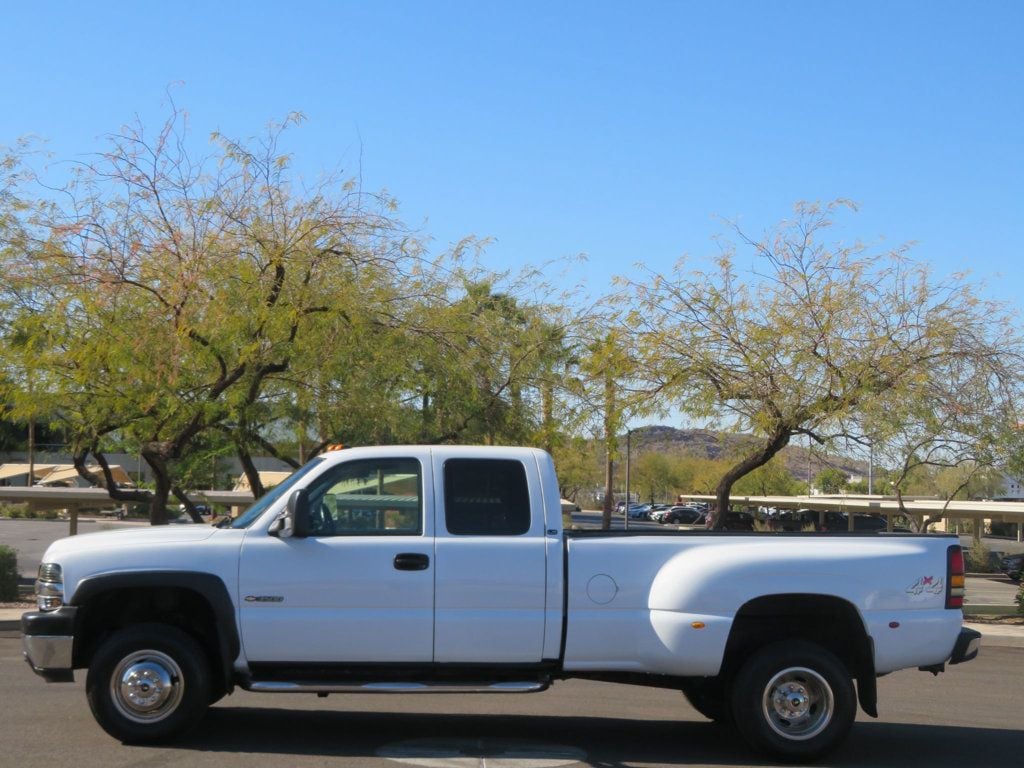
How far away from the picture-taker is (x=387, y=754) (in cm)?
774

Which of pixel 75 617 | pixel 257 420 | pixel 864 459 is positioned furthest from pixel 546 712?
pixel 864 459

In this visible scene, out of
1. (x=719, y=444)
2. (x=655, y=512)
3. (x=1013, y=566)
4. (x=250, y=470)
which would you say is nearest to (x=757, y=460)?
(x=719, y=444)

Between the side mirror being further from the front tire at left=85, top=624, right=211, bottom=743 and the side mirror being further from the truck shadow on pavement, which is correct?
the truck shadow on pavement

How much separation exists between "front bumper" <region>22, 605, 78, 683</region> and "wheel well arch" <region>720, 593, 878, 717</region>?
14.2 feet

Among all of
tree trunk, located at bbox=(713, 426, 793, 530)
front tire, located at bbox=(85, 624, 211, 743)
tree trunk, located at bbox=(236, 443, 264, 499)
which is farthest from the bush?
front tire, located at bbox=(85, 624, 211, 743)

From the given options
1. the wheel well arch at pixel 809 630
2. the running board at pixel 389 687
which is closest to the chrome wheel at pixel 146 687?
the running board at pixel 389 687

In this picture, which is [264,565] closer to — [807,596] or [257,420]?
[807,596]

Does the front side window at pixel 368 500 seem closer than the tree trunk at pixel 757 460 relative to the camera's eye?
Yes

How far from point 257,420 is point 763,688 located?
1265 cm

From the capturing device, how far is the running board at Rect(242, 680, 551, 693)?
7.51 meters

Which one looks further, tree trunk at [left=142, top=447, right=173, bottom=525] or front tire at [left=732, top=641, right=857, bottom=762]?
tree trunk at [left=142, top=447, right=173, bottom=525]

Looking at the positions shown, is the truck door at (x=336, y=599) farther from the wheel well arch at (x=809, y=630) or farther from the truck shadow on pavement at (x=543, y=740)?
the wheel well arch at (x=809, y=630)

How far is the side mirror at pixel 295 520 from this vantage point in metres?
7.57

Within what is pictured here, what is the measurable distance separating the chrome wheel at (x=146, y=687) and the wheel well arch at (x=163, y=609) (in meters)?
0.31
